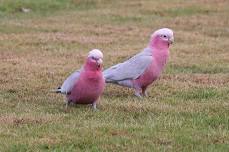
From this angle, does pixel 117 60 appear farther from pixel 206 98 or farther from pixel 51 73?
pixel 206 98

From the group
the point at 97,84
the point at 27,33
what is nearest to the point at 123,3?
the point at 27,33

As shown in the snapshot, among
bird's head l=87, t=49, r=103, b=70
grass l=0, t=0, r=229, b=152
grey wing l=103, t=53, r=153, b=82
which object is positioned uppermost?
bird's head l=87, t=49, r=103, b=70

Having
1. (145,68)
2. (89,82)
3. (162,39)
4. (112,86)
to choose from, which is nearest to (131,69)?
(145,68)

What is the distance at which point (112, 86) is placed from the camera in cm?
916

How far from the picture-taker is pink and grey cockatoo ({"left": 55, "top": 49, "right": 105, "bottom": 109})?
7.30 meters

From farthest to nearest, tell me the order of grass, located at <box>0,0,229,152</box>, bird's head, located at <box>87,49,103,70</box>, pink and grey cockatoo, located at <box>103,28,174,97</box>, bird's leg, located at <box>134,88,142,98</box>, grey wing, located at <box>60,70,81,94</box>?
bird's leg, located at <box>134,88,142,98</box>, pink and grey cockatoo, located at <box>103,28,174,97</box>, grey wing, located at <box>60,70,81,94</box>, bird's head, located at <box>87,49,103,70</box>, grass, located at <box>0,0,229,152</box>

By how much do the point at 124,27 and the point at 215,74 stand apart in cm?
611

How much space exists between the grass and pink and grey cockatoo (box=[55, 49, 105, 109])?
0.17 m

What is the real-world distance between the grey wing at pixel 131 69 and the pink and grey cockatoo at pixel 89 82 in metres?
0.90

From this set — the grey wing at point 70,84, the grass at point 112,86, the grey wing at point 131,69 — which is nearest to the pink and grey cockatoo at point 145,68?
the grey wing at point 131,69

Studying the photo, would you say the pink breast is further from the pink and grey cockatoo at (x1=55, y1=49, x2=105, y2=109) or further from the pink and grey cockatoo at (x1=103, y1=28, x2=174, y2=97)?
the pink and grey cockatoo at (x1=103, y1=28, x2=174, y2=97)

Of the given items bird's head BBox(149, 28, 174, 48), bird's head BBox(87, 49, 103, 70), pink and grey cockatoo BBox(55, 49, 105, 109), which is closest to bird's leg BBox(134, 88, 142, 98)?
bird's head BBox(149, 28, 174, 48)

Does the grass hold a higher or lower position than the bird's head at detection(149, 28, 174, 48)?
lower

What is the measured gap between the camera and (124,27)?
16031 millimetres
